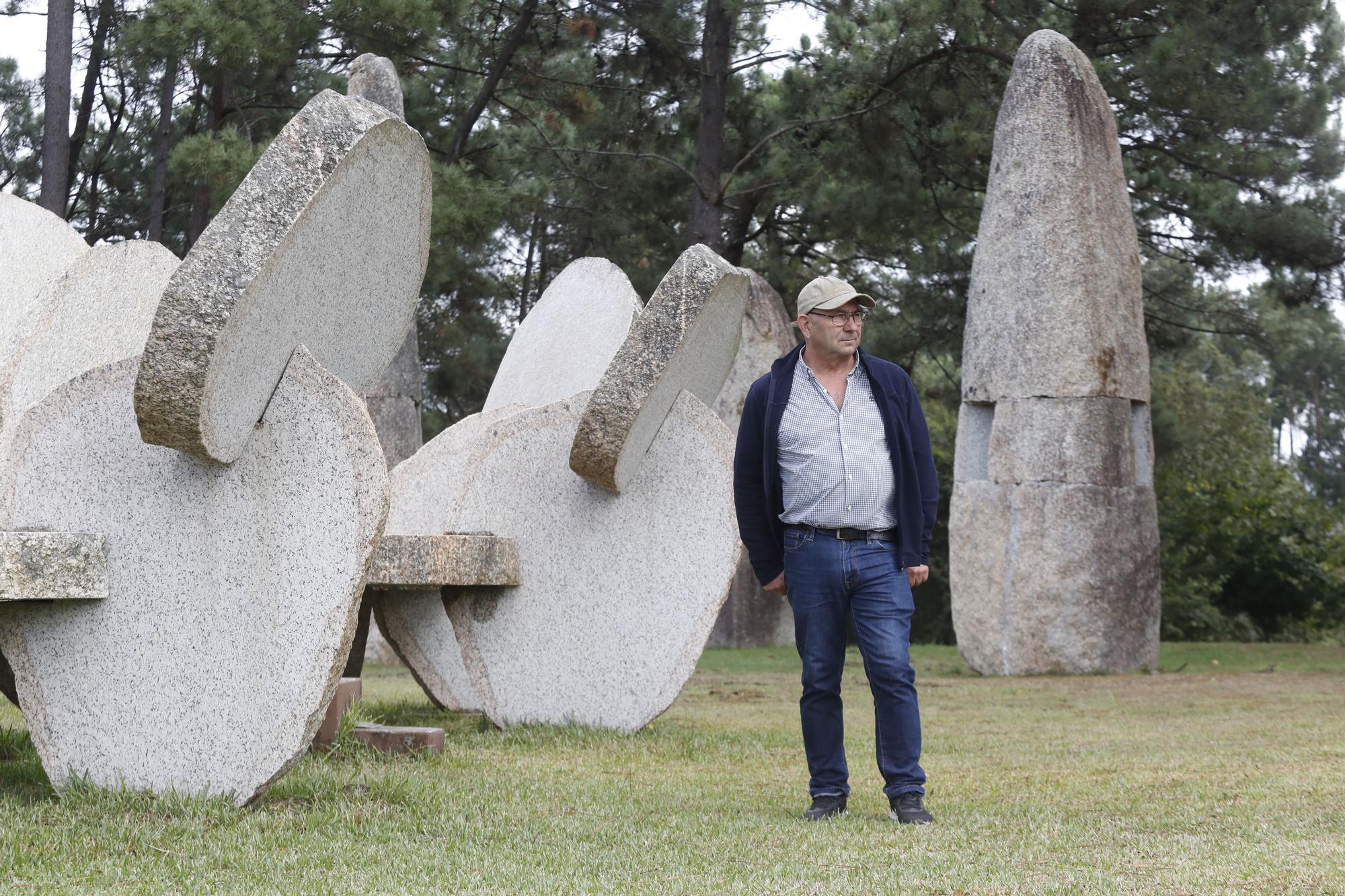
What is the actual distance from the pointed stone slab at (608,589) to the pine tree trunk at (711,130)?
7.87 m

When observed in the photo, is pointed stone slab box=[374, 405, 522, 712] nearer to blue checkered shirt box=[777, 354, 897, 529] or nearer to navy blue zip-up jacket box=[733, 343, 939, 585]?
navy blue zip-up jacket box=[733, 343, 939, 585]

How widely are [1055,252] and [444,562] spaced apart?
731 centimetres

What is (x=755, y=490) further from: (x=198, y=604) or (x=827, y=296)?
(x=198, y=604)

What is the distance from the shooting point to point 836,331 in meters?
4.55

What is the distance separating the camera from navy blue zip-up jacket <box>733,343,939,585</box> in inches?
178

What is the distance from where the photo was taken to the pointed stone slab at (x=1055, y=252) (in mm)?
11938

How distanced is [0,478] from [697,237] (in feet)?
35.4

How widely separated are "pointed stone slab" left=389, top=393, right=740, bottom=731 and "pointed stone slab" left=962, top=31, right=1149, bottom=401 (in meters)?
5.96

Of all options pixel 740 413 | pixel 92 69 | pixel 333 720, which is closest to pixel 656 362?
pixel 333 720

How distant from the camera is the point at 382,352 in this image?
5.80 meters

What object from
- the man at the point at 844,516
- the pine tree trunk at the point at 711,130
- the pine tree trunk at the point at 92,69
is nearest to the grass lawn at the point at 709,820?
the man at the point at 844,516

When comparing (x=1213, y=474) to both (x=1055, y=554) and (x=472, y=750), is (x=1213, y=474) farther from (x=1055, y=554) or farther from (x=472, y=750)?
(x=472, y=750)

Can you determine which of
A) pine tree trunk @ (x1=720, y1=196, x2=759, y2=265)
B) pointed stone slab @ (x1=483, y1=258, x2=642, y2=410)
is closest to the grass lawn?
pointed stone slab @ (x1=483, y1=258, x2=642, y2=410)

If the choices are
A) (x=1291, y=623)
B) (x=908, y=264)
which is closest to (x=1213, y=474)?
(x=1291, y=623)
